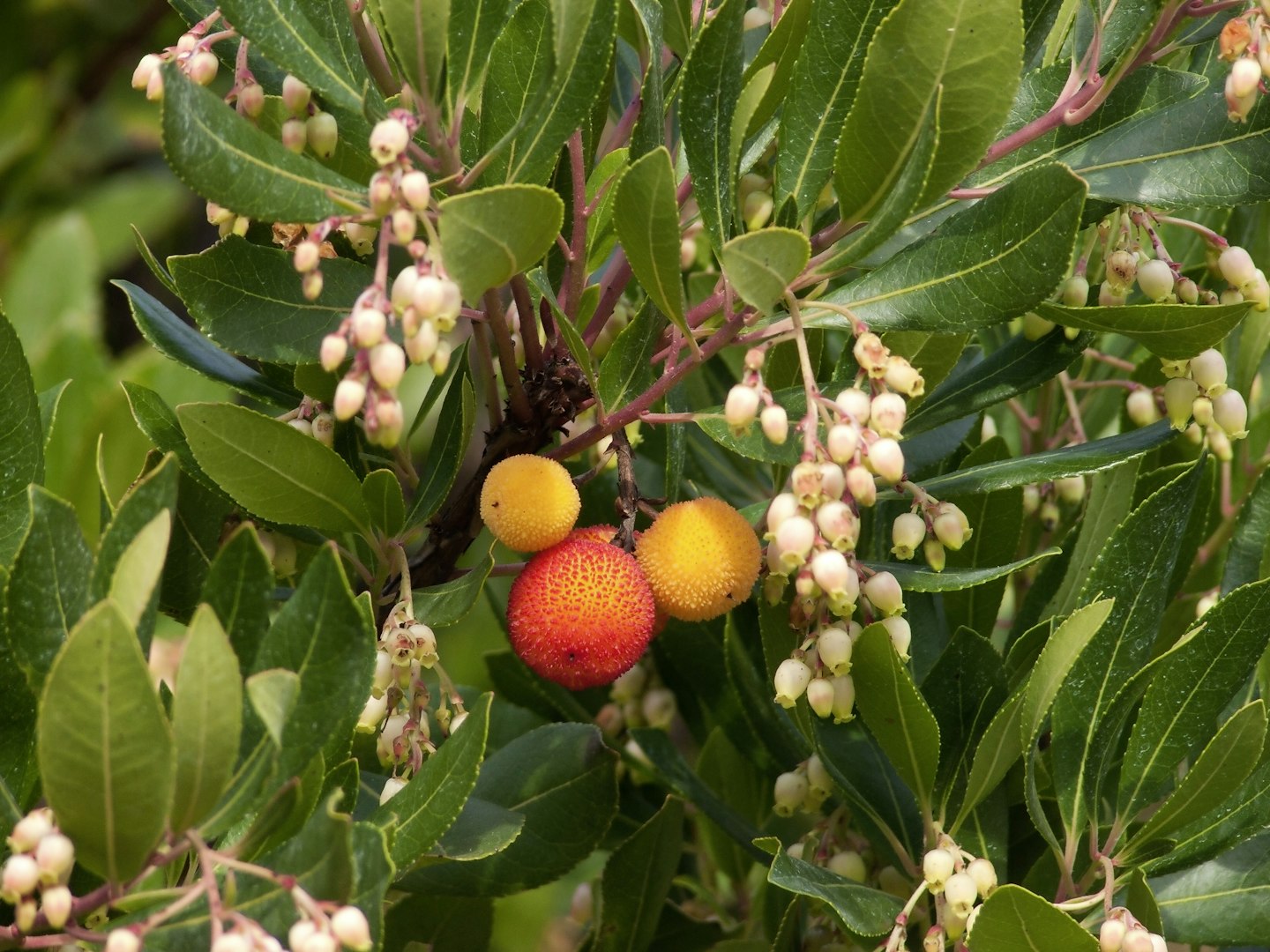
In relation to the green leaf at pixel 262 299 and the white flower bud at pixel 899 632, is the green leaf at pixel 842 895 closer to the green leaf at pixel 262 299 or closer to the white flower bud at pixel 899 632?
the white flower bud at pixel 899 632

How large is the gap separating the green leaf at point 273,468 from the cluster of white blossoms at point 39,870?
307 mm

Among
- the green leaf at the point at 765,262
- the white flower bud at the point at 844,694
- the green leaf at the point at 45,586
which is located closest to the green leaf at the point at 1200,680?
the white flower bud at the point at 844,694

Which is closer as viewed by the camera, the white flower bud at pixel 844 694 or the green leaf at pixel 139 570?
the green leaf at pixel 139 570

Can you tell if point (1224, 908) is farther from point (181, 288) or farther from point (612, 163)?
point (181, 288)

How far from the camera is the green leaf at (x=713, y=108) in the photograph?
997 mm

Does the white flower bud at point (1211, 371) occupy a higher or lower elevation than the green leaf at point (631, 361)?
lower

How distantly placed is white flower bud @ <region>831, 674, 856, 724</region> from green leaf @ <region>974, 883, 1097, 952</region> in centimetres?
19

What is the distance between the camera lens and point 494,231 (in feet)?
3.00

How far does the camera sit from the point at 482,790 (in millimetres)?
1310

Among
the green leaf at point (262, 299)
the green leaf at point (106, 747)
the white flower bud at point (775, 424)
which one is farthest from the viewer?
the green leaf at point (262, 299)

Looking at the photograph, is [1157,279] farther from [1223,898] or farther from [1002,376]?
[1223,898]

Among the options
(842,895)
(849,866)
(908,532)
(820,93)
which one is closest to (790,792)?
(849,866)

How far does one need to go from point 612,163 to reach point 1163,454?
692mm

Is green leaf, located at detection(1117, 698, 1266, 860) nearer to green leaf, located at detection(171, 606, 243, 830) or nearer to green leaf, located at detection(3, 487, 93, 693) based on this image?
green leaf, located at detection(171, 606, 243, 830)
